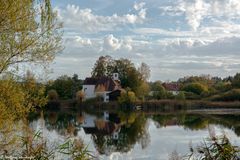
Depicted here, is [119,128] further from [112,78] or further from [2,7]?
[112,78]

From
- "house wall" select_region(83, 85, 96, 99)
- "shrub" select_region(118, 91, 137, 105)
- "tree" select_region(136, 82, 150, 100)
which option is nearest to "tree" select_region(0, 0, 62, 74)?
"shrub" select_region(118, 91, 137, 105)

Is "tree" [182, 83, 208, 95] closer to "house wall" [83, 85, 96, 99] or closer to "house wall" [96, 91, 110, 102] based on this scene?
"house wall" [96, 91, 110, 102]

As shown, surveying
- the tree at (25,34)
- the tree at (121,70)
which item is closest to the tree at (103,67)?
the tree at (121,70)

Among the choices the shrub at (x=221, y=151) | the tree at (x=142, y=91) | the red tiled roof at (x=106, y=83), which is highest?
the red tiled roof at (x=106, y=83)

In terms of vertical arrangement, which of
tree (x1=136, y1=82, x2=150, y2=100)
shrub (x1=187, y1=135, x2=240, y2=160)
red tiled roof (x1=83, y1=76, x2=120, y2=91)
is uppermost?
red tiled roof (x1=83, y1=76, x2=120, y2=91)

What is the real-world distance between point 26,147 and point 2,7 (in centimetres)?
312

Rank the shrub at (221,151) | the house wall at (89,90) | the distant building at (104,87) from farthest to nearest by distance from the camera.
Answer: the house wall at (89,90)
the distant building at (104,87)
the shrub at (221,151)

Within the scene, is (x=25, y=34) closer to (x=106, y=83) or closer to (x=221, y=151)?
(x=221, y=151)

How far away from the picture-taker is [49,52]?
974 centimetres

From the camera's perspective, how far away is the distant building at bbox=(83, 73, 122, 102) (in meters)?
73.9

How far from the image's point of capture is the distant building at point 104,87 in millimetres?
73938

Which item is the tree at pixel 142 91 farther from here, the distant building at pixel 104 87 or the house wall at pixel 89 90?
the house wall at pixel 89 90

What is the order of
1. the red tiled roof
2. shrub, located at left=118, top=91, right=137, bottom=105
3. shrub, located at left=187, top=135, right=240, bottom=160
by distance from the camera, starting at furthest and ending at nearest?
the red tiled roof → shrub, located at left=118, top=91, right=137, bottom=105 → shrub, located at left=187, top=135, right=240, bottom=160

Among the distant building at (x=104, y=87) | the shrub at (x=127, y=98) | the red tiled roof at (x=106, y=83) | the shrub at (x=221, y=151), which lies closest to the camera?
the shrub at (x=221, y=151)
